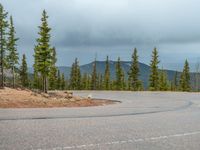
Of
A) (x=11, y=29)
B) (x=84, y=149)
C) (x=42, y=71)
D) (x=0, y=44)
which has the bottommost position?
(x=84, y=149)

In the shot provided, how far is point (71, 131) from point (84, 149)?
303 cm

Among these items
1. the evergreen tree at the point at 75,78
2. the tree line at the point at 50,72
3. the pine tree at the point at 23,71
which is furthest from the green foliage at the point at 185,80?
the pine tree at the point at 23,71

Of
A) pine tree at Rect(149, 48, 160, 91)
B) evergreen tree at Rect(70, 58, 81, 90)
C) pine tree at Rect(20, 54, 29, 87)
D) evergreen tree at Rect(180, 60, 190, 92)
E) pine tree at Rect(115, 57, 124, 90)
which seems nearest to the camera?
pine tree at Rect(149, 48, 160, 91)

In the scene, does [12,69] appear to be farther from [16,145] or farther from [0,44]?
[16,145]

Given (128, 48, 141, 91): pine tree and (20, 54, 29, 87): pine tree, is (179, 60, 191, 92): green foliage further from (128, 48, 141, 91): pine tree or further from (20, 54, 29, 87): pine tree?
(20, 54, 29, 87): pine tree

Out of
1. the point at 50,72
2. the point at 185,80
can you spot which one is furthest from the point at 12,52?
the point at 185,80

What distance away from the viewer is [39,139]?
982cm

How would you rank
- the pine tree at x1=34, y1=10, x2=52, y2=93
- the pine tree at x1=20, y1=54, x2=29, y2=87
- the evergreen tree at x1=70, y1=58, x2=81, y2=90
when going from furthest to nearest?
the evergreen tree at x1=70, y1=58, x2=81, y2=90
the pine tree at x1=20, y1=54, x2=29, y2=87
the pine tree at x1=34, y1=10, x2=52, y2=93

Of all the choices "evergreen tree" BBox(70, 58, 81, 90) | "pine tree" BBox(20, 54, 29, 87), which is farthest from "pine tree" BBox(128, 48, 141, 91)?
"pine tree" BBox(20, 54, 29, 87)

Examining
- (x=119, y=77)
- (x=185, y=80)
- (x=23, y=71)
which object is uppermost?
(x=23, y=71)

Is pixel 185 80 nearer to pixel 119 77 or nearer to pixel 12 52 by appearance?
pixel 119 77

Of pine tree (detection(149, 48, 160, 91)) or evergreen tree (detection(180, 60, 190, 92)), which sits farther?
evergreen tree (detection(180, 60, 190, 92))

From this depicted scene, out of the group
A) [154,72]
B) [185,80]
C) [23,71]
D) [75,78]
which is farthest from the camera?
[75,78]

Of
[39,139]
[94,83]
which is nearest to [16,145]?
[39,139]
